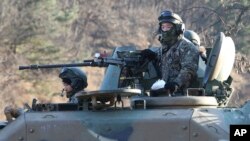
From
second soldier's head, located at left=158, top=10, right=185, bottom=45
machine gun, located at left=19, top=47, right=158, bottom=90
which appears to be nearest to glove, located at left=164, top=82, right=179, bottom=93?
second soldier's head, located at left=158, top=10, right=185, bottom=45

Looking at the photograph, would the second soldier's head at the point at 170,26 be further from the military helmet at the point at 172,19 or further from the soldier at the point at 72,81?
the soldier at the point at 72,81

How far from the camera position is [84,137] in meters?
9.91

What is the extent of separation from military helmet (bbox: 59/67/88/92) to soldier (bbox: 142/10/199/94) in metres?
1.50

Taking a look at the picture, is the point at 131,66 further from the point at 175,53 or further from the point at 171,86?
the point at 171,86

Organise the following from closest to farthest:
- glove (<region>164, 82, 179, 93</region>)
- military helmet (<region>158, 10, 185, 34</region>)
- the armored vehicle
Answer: the armored vehicle, glove (<region>164, 82, 179, 93</region>), military helmet (<region>158, 10, 185, 34</region>)

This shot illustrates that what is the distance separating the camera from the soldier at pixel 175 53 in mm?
11195

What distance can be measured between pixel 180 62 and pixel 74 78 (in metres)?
2.07

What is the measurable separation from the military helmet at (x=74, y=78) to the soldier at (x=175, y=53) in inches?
59.0

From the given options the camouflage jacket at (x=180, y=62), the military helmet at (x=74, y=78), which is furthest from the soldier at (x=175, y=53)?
the military helmet at (x=74, y=78)

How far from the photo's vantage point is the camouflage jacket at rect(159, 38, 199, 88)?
438 inches

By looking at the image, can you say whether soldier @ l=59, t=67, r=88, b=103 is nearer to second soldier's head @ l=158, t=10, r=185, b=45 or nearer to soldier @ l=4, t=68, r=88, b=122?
soldier @ l=4, t=68, r=88, b=122

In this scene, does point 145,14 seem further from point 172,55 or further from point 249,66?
point 172,55

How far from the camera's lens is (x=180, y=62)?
11.5 metres

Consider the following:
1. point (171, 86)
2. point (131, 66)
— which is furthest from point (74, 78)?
point (171, 86)
